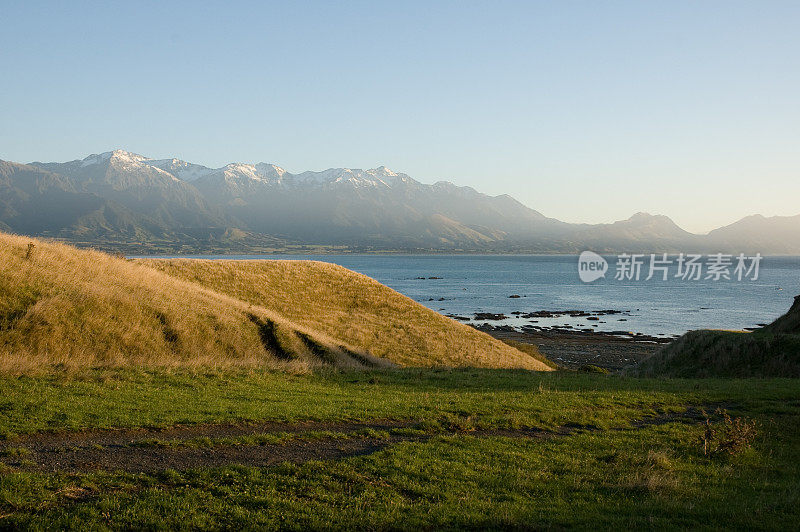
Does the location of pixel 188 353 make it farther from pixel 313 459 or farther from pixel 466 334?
pixel 466 334

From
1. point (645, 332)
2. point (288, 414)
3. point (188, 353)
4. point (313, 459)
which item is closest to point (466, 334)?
point (188, 353)

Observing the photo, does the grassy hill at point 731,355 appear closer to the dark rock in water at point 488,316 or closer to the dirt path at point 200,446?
the dirt path at point 200,446

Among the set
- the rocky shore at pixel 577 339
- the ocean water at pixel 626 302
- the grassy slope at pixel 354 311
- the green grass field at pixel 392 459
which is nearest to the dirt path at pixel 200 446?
the green grass field at pixel 392 459

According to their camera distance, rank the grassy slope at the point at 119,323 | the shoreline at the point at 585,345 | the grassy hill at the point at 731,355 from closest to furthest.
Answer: the grassy slope at the point at 119,323 < the grassy hill at the point at 731,355 < the shoreline at the point at 585,345

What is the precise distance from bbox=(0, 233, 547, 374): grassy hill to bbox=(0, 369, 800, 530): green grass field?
19.6 ft

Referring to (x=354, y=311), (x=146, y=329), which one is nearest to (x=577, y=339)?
(x=354, y=311)

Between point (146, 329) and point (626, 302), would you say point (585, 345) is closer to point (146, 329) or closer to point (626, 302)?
point (146, 329)

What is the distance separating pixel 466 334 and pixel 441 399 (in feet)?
100

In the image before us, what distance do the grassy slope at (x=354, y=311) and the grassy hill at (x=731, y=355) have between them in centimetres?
1094

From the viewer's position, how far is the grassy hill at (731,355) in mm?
33062

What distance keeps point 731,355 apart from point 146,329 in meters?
36.3

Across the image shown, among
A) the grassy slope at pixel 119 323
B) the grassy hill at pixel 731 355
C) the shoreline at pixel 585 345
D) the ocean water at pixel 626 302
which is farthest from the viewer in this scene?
the ocean water at pixel 626 302

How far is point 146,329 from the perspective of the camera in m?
28.3

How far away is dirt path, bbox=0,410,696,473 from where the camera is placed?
11.1 meters
